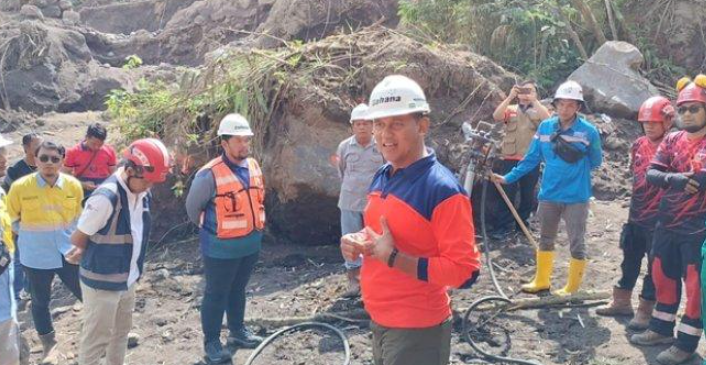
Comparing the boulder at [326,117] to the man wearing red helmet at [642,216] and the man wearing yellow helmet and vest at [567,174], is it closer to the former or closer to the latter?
the man wearing yellow helmet and vest at [567,174]

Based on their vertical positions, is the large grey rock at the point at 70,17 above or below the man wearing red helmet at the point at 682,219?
above

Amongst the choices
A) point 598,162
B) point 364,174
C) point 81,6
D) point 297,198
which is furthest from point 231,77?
point 81,6

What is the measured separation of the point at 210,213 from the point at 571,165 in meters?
2.95

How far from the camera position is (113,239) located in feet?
14.6

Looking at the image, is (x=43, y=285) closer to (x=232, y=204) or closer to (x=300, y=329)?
(x=232, y=204)

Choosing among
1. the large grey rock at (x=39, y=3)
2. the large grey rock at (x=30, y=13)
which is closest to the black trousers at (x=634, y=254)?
the large grey rock at (x=30, y=13)

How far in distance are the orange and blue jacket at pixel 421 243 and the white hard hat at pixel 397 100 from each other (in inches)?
9.2

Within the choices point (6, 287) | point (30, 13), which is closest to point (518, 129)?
point (6, 287)

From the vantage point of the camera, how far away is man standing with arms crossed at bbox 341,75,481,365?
294cm

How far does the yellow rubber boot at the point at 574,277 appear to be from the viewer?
20.1 ft

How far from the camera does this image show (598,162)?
6.01 metres

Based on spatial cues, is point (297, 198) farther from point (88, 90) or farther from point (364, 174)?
point (88, 90)

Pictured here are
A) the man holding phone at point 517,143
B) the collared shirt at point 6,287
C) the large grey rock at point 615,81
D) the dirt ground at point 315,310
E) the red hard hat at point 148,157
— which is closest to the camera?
the collared shirt at point 6,287

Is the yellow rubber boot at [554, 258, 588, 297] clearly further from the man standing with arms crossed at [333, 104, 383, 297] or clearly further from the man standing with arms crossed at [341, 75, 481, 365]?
the man standing with arms crossed at [341, 75, 481, 365]
